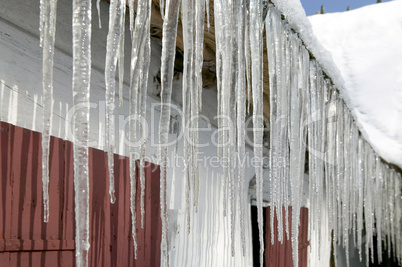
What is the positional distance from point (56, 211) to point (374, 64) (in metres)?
3.88

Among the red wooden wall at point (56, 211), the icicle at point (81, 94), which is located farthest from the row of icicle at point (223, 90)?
the red wooden wall at point (56, 211)

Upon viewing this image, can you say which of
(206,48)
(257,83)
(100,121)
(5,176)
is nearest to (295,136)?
(257,83)

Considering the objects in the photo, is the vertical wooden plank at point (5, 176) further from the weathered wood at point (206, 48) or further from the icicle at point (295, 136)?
the icicle at point (295, 136)

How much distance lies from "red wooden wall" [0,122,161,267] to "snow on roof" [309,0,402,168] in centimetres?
217

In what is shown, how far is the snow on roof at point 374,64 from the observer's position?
4.38 metres

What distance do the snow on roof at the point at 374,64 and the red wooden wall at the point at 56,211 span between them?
217 centimetres

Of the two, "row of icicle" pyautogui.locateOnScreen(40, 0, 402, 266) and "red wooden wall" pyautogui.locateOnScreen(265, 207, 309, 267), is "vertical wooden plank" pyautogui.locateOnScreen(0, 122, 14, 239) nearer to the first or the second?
"row of icicle" pyautogui.locateOnScreen(40, 0, 402, 266)

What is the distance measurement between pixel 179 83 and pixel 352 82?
2.34m

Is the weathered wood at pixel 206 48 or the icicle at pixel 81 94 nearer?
the icicle at pixel 81 94

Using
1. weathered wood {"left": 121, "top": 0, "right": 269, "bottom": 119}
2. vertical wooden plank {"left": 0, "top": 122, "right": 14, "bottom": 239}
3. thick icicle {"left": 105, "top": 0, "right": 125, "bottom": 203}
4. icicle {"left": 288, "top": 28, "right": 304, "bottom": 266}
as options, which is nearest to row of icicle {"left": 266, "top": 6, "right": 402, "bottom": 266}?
icicle {"left": 288, "top": 28, "right": 304, "bottom": 266}

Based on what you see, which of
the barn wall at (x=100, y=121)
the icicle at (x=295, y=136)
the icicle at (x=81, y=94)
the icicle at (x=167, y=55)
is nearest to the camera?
the icicle at (x=81, y=94)

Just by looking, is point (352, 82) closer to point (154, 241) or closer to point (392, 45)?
point (392, 45)

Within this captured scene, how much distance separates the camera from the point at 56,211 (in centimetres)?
184

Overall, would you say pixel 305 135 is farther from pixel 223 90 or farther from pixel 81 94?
pixel 81 94
